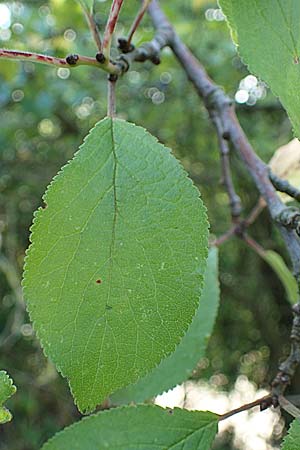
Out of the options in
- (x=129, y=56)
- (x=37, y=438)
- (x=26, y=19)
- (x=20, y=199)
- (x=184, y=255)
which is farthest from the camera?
(x=37, y=438)

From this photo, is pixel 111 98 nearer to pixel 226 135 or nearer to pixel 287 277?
pixel 226 135

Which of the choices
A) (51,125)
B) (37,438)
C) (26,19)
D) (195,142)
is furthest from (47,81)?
(37,438)

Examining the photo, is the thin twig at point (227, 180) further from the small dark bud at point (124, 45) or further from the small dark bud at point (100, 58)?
the small dark bud at point (100, 58)

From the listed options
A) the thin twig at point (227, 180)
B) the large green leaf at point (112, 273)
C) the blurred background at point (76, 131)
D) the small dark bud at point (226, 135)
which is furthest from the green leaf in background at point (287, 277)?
the blurred background at point (76, 131)

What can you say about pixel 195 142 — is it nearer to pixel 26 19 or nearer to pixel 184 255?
pixel 26 19

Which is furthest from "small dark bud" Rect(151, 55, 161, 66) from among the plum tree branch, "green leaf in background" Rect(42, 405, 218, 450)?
"green leaf in background" Rect(42, 405, 218, 450)

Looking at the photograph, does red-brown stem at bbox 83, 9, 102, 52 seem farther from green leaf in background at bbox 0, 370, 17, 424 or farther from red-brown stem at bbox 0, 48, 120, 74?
green leaf in background at bbox 0, 370, 17, 424
